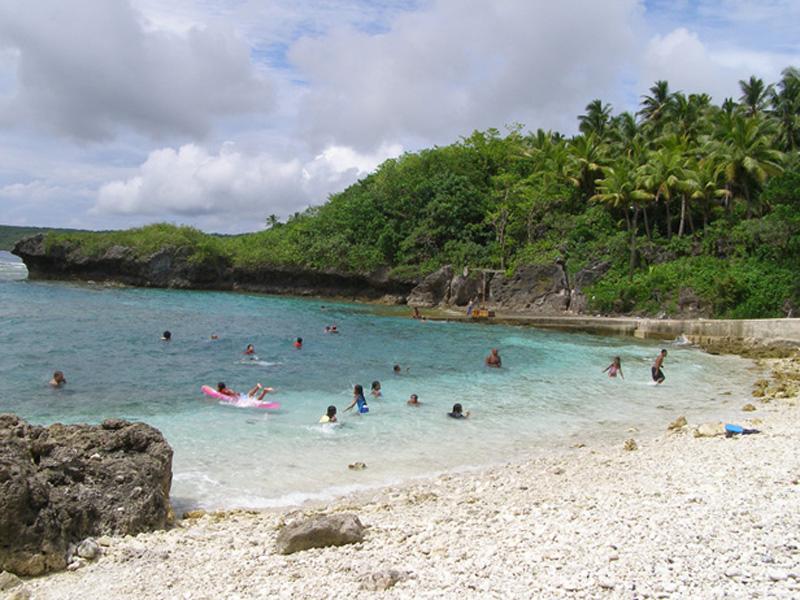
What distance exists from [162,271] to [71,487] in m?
64.9

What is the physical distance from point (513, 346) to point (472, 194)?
96.3 feet

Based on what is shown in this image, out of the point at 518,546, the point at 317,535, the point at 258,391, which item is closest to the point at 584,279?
the point at 258,391

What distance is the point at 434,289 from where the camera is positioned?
52844 mm

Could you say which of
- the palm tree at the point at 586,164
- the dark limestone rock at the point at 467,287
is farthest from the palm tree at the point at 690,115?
the dark limestone rock at the point at 467,287

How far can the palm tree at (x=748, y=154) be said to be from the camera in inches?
1492

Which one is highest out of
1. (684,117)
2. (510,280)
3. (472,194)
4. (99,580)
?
(684,117)

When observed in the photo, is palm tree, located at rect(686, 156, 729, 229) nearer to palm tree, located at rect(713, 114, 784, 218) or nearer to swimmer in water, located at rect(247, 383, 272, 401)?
palm tree, located at rect(713, 114, 784, 218)

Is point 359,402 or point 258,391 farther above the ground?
point 359,402

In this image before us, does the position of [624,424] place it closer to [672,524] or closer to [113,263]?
[672,524]

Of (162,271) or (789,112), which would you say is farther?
(162,271)

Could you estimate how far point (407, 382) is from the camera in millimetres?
20344

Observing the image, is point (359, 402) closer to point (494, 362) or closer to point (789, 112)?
point (494, 362)

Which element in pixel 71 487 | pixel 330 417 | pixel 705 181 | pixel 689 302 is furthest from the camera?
pixel 705 181

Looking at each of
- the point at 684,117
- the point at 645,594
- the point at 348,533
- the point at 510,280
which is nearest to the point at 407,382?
the point at 348,533
